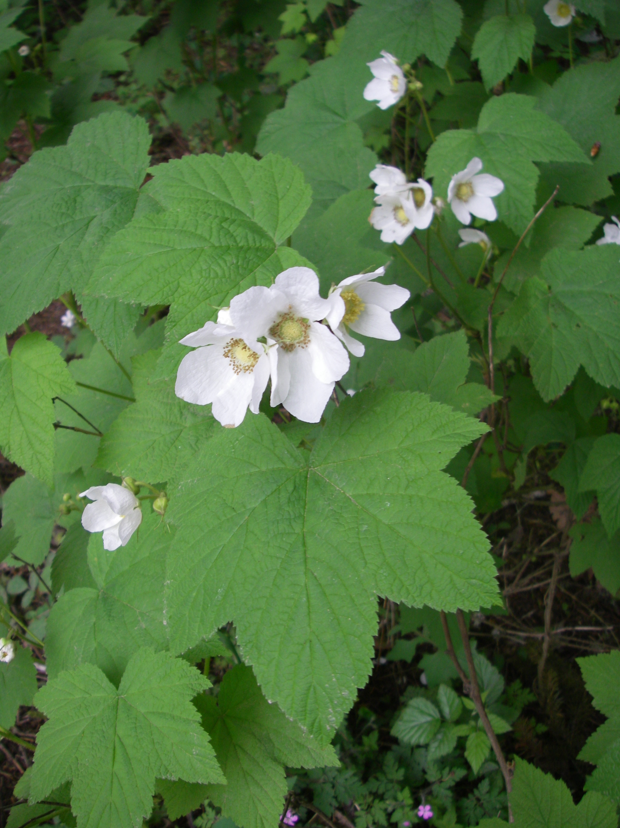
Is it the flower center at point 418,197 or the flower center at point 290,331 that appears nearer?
the flower center at point 290,331

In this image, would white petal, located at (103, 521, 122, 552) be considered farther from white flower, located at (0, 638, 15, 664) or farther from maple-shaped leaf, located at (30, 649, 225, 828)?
white flower, located at (0, 638, 15, 664)

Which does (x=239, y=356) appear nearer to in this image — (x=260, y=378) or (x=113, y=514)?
(x=260, y=378)

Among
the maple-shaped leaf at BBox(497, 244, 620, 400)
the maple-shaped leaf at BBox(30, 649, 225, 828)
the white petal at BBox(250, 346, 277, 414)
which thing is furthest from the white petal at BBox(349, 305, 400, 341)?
the maple-shaped leaf at BBox(30, 649, 225, 828)

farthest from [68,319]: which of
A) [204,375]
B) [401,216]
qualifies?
[204,375]

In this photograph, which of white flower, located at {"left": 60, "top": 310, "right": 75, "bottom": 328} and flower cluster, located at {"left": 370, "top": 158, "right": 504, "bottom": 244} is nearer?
flower cluster, located at {"left": 370, "top": 158, "right": 504, "bottom": 244}

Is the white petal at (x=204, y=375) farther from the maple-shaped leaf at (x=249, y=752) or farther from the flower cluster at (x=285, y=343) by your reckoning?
the maple-shaped leaf at (x=249, y=752)

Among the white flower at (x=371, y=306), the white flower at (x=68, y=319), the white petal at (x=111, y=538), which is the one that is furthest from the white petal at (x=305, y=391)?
the white flower at (x=68, y=319)
